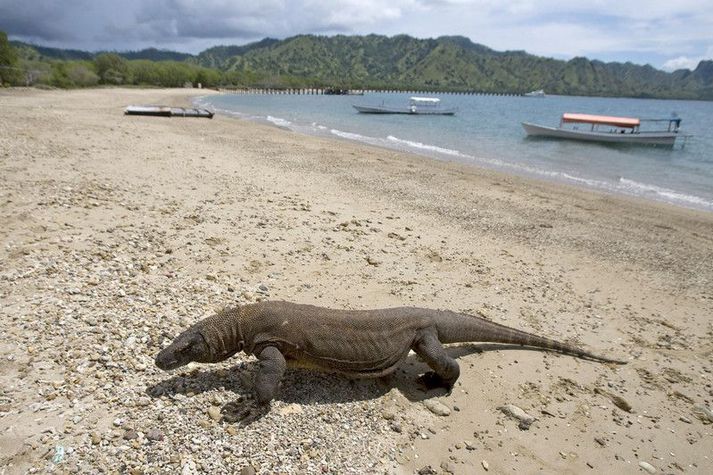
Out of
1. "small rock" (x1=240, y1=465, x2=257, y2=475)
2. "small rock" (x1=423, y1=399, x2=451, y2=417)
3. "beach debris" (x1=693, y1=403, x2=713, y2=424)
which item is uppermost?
"small rock" (x1=240, y1=465, x2=257, y2=475)

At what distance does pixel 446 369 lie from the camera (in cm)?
582

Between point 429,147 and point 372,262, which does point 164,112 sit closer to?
point 429,147

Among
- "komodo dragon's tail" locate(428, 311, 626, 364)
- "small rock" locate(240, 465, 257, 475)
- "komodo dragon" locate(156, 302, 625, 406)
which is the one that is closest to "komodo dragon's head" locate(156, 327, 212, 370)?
"komodo dragon" locate(156, 302, 625, 406)

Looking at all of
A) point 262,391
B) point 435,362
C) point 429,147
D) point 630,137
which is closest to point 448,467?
point 435,362

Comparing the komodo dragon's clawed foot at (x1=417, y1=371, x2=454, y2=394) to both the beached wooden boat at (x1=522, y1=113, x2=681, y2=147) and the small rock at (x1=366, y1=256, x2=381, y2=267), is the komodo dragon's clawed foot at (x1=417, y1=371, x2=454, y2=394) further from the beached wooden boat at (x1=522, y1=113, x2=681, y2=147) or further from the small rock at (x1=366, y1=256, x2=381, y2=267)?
the beached wooden boat at (x1=522, y1=113, x2=681, y2=147)

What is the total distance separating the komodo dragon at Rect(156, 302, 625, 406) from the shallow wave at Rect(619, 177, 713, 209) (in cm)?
2039

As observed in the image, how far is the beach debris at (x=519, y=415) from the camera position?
5.50m

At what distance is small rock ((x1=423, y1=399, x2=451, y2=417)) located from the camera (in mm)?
5566

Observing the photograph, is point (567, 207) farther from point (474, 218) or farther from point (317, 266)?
point (317, 266)

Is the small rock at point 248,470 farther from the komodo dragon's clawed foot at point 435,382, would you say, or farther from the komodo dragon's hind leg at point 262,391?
the komodo dragon's clawed foot at point 435,382

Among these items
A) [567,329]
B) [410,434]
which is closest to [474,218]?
[567,329]

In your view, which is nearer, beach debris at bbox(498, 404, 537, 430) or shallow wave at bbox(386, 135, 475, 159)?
beach debris at bbox(498, 404, 537, 430)

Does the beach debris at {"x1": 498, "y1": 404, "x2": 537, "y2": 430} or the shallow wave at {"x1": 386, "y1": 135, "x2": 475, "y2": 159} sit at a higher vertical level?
the shallow wave at {"x1": 386, "y1": 135, "x2": 475, "y2": 159}

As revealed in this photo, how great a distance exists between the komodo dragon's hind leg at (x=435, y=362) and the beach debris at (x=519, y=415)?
0.73 metres
